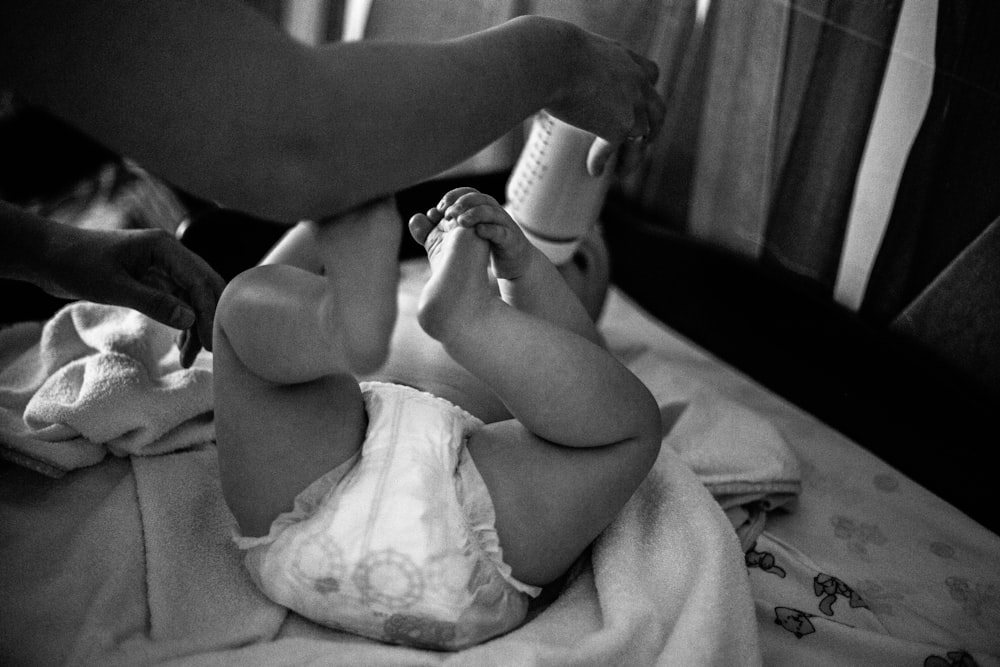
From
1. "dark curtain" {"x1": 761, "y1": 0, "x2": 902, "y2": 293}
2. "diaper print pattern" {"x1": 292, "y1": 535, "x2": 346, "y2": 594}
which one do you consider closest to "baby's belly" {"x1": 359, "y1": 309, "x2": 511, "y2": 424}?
"diaper print pattern" {"x1": 292, "y1": 535, "x2": 346, "y2": 594}

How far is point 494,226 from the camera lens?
2.62 feet

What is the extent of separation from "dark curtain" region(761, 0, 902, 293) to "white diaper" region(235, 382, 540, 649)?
0.71 m

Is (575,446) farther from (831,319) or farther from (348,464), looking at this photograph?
(831,319)

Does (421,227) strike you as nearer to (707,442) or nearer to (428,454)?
(428,454)

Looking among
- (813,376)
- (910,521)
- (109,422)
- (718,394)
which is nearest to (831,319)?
(813,376)

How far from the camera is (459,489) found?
783 mm

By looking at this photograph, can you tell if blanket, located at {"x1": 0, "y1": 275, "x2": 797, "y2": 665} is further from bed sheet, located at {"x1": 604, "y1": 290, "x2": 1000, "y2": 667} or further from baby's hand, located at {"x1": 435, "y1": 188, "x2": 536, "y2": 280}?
baby's hand, located at {"x1": 435, "y1": 188, "x2": 536, "y2": 280}

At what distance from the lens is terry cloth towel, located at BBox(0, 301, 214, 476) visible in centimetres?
89

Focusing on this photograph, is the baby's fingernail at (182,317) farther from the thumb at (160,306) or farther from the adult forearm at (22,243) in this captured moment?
the adult forearm at (22,243)

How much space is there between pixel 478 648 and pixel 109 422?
445mm

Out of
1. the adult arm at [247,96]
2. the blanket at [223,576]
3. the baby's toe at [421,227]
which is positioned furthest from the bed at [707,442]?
the adult arm at [247,96]

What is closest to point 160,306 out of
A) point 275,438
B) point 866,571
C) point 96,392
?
point 96,392

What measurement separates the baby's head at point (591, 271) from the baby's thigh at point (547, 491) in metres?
0.40

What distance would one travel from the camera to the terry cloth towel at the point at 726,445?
3.28 ft
